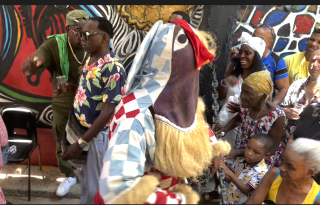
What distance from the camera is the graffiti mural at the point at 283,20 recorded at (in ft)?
13.0

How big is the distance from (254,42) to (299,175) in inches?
68.2

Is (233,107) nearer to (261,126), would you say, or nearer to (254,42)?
(261,126)

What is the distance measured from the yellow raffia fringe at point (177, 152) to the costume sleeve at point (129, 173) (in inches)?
3.4

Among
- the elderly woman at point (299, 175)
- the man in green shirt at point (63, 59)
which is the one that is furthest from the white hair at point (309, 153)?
the man in green shirt at point (63, 59)

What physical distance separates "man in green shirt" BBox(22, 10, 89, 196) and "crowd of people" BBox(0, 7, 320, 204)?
11mm

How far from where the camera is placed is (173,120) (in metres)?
1.41

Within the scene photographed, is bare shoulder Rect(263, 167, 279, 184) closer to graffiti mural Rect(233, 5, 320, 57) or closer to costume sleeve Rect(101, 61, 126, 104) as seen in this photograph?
costume sleeve Rect(101, 61, 126, 104)

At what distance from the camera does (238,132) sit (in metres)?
3.12

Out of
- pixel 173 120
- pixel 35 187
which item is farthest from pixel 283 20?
pixel 35 187

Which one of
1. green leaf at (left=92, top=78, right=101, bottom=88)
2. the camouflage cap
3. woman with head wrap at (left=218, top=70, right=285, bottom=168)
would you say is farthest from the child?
the camouflage cap

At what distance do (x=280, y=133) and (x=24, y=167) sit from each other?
3331 mm

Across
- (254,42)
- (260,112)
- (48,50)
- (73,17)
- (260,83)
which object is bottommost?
(260,112)

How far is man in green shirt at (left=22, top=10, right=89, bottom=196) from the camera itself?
2.91 m

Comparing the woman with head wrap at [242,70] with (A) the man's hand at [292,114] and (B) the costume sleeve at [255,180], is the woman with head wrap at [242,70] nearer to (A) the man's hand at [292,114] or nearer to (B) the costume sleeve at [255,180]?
(A) the man's hand at [292,114]
